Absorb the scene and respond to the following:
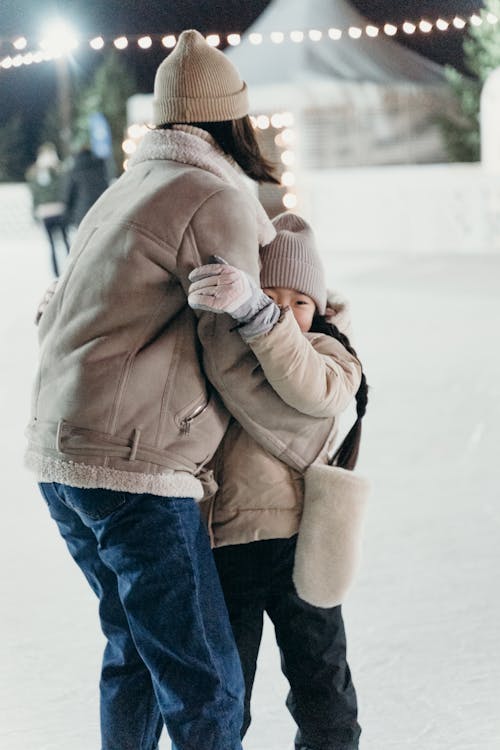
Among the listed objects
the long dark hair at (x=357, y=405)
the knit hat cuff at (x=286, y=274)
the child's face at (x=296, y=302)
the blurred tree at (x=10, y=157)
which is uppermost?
the knit hat cuff at (x=286, y=274)

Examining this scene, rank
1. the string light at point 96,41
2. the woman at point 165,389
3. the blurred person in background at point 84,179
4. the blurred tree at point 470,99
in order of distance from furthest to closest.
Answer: the blurred tree at point 470,99, the blurred person in background at point 84,179, the string light at point 96,41, the woman at point 165,389

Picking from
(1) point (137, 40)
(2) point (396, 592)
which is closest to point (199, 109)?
(2) point (396, 592)

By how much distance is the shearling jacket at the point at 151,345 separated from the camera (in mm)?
1546

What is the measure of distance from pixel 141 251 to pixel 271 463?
1.30 feet

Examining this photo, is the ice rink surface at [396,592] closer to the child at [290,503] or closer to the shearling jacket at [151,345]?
the child at [290,503]

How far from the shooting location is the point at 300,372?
5.15 feet

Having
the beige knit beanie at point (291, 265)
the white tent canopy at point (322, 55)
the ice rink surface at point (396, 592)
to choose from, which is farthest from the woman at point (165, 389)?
the white tent canopy at point (322, 55)

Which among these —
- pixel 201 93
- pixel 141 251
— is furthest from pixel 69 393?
pixel 201 93

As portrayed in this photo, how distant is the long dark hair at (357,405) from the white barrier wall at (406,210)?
31.4 feet

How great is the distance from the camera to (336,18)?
15.4 m

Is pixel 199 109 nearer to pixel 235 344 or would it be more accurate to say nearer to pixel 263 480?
pixel 235 344

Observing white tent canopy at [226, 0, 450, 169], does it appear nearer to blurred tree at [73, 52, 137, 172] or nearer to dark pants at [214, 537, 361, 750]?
blurred tree at [73, 52, 137, 172]

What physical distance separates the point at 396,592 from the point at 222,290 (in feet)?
5.28

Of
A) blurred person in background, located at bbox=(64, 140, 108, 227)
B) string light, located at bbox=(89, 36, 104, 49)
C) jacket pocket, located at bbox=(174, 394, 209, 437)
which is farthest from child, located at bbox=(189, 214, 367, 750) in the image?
blurred person in background, located at bbox=(64, 140, 108, 227)
